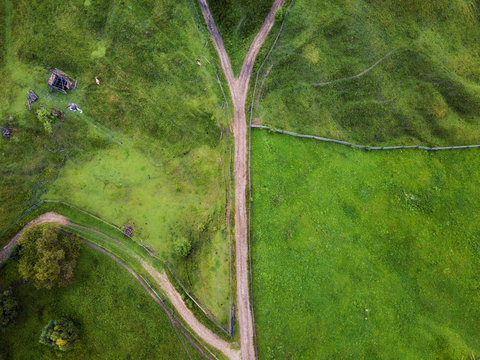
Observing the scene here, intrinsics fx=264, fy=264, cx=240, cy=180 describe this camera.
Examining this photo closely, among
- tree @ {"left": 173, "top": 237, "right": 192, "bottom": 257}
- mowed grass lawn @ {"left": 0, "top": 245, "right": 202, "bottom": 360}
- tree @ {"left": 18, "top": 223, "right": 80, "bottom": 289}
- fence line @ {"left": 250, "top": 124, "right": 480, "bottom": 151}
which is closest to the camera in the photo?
tree @ {"left": 18, "top": 223, "right": 80, "bottom": 289}

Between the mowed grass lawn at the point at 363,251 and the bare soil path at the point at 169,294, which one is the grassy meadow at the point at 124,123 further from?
the mowed grass lawn at the point at 363,251

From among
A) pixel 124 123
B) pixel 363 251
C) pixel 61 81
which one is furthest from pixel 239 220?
pixel 61 81

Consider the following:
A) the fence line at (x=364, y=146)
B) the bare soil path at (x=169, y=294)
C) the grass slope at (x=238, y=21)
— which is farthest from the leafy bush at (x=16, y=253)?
the grass slope at (x=238, y=21)

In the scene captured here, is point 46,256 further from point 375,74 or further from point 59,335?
point 375,74

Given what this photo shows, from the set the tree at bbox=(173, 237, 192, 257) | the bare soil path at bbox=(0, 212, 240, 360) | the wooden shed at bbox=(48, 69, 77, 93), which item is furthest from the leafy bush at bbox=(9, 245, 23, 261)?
the wooden shed at bbox=(48, 69, 77, 93)

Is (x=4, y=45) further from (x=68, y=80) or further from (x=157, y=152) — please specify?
(x=157, y=152)

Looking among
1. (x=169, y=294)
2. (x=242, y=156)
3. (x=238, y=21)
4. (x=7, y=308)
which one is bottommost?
(x=169, y=294)

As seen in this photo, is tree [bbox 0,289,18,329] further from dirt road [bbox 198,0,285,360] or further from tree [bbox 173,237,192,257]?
dirt road [bbox 198,0,285,360]
